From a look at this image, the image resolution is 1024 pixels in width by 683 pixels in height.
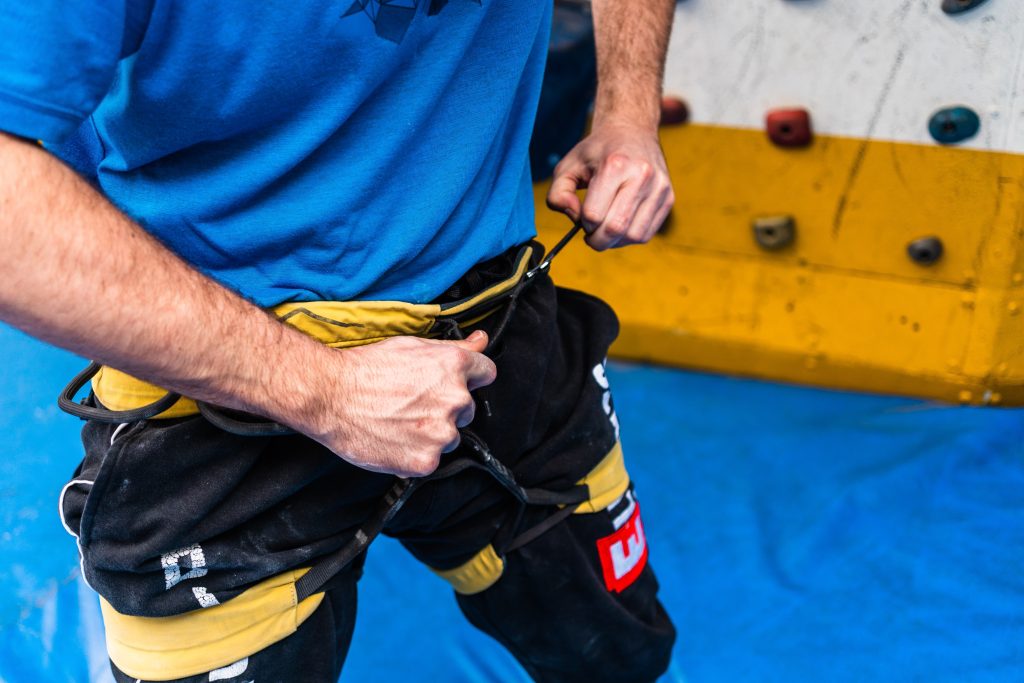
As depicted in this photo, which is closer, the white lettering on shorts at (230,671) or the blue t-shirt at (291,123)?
the blue t-shirt at (291,123)

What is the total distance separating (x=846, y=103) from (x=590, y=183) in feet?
3.03

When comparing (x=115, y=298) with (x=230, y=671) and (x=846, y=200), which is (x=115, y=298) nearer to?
(x=230, y=671)

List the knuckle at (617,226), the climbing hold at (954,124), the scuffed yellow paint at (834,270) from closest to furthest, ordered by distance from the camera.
A: the knuckle at (617,226), the climbing hold at (954,124), the scuffed yellow paint at (834,270)

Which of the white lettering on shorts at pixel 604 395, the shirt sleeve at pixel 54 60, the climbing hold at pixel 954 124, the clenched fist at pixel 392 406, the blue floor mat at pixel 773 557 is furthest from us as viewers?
the climbing hold at pixel 954 124

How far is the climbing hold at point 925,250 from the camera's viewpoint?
1.89m

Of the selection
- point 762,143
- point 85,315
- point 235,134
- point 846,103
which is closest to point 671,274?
point 762,143

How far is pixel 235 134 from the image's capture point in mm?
815

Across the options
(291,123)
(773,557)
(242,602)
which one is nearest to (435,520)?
(242,602)

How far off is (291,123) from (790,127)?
128 centimetres

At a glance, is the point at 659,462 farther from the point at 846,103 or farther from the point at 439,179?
the point at 439,179

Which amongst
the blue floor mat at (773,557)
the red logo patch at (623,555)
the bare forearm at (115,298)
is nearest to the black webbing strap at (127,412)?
the bare forearm at (115,298)

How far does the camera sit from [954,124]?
177 centimetres

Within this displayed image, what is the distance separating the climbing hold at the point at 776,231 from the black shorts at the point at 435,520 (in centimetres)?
87

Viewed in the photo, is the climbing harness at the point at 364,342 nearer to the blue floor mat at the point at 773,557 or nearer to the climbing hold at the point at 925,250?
the blue floor mat at the point at 773,557
